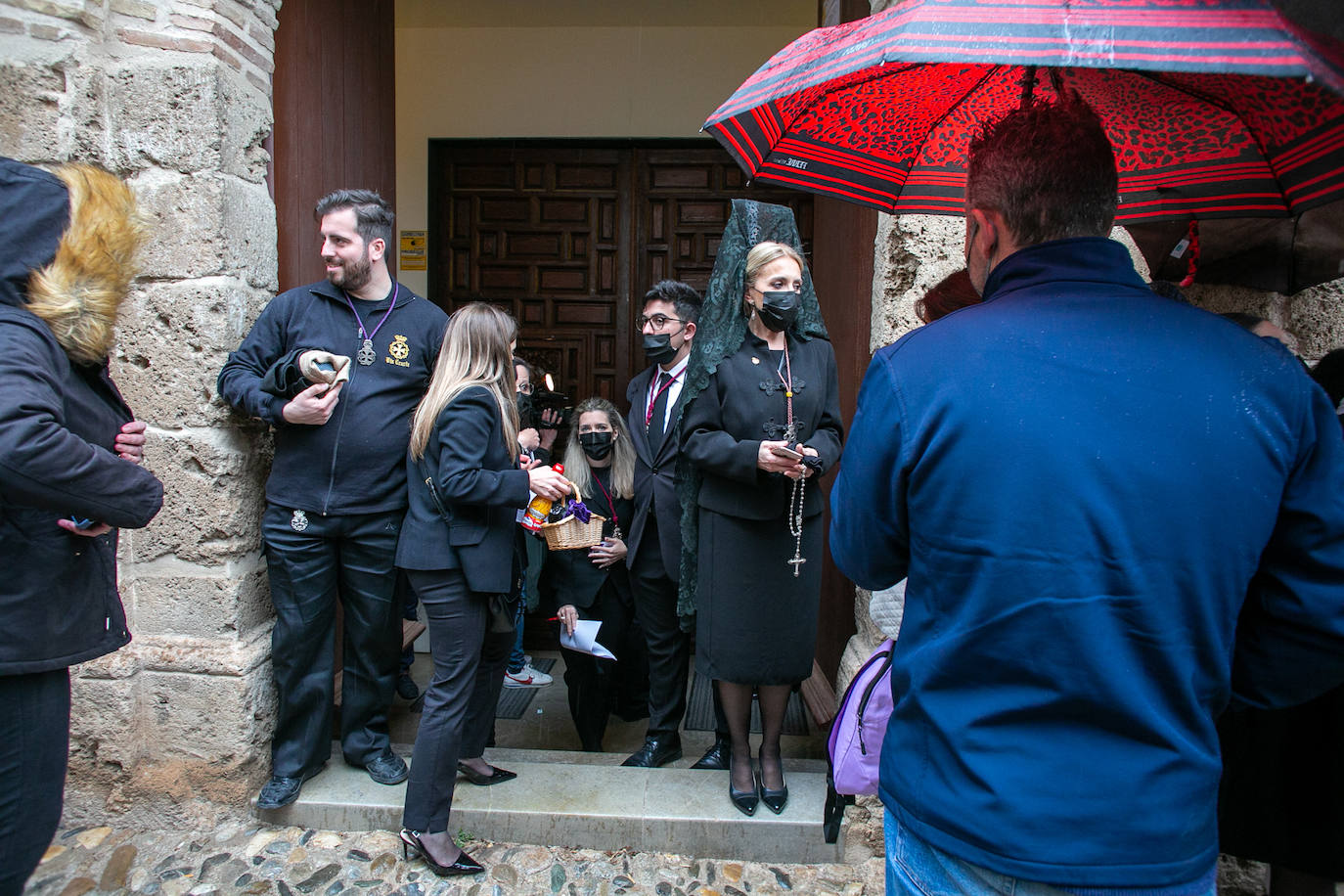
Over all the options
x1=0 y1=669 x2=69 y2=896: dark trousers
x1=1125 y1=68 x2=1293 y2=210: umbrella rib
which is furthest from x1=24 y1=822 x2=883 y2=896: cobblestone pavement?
x1=1125 y1=68 x2=1293 y2=210: umbrella rib

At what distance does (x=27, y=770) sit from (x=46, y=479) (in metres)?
0.58

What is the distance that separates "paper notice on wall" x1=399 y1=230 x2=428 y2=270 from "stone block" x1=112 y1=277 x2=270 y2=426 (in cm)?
261

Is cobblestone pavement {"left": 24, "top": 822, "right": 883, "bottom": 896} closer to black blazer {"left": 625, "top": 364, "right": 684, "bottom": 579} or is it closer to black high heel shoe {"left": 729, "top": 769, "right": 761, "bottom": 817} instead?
black high heel shoe {"left": 729, "top": 769, "right": 761, "bottom": 817}

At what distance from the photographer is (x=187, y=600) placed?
120 inches

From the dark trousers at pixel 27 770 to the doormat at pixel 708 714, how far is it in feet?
8.25

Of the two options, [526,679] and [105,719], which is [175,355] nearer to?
[105,719]

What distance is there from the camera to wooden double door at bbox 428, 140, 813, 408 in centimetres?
541

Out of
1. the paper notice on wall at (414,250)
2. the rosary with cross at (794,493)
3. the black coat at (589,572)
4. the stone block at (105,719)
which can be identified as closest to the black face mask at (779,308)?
the rosary with cross at (794,493)

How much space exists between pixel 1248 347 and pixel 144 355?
321cm

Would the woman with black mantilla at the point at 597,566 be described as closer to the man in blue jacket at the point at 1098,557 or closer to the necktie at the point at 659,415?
the necktie at the point at 659,415

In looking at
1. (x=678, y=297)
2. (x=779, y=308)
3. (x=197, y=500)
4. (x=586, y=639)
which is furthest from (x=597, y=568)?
(x=197, y=500)

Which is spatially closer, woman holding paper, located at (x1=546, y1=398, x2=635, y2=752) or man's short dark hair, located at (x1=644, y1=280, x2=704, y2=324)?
man's short dark hair, located at (x1=644, y1=280, x2=704, y2=324)

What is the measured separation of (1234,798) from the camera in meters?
1.66

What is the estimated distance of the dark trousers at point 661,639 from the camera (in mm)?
3438
